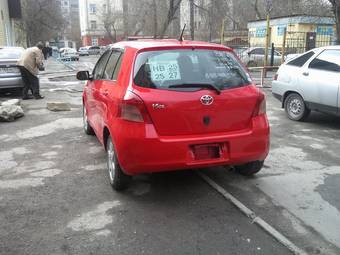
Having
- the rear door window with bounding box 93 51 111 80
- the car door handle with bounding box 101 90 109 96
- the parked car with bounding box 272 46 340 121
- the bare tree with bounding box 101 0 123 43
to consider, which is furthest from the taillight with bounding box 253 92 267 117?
the bare tree with bounding box 101 0 123 43

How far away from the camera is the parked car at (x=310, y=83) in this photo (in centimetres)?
786

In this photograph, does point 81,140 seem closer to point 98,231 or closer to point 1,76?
point 98,231

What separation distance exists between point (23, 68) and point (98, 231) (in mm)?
8869

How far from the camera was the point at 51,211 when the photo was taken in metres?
4.38

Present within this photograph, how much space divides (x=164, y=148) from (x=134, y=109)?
0.49 m

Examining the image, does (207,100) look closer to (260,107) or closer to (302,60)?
(260,107)

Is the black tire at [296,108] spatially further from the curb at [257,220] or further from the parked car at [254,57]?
the parked car at [254,57]

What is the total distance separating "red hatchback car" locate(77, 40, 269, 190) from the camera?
14.0ft

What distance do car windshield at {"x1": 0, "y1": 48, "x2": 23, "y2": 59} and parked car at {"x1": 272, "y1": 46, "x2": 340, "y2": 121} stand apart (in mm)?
7556

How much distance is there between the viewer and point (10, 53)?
12.5m

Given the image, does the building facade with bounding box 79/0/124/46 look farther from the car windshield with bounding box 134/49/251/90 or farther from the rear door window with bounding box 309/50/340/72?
the car windshield with bounding box 134/49/251/90

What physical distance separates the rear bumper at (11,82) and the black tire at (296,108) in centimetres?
748

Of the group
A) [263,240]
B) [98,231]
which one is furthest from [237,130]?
[98,231]

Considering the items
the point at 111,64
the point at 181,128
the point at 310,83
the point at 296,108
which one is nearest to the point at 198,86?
the point at 181,128
